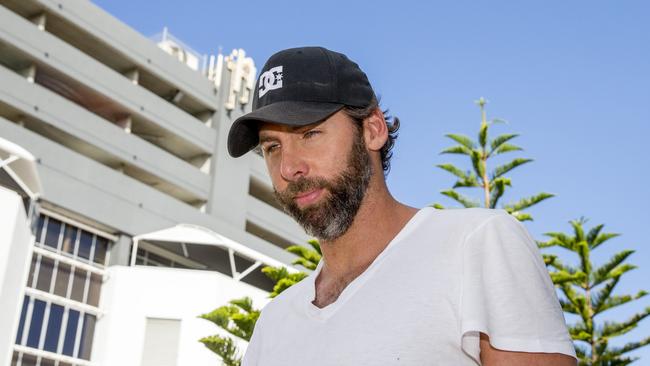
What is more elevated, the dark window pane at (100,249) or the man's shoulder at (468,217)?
the dark window pane at (100,249)

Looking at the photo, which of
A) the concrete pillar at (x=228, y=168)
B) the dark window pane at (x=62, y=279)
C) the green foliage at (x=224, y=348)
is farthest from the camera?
the concrete pillar at (x=228, y=168)

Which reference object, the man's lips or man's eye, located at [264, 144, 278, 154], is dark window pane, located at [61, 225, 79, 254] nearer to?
man's eye, located at [264, 144, 278, 154]

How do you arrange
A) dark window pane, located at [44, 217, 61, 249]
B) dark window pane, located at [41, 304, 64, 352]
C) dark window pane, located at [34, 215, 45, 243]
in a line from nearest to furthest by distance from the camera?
dark window pane, located at [41, 304, 64, 352] → dark window pane, located at [34, 215, 45, 243] → dark window pane, located at [44, 217, 61, 249]

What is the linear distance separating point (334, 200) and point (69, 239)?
1069 inches

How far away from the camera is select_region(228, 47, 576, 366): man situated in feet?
4.51

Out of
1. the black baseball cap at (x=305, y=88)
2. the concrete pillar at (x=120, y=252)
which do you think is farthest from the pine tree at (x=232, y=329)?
the black baseball cap at (x=305, y=88)

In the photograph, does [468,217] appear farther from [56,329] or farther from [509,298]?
[56,329]

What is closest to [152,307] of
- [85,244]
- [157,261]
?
[85,244]

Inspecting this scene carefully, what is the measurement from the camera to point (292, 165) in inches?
68.2

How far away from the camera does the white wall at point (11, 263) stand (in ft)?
67.7

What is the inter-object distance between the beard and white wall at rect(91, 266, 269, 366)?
2456cm

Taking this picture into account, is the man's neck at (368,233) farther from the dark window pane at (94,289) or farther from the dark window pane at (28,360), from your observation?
the dark window pane at (94,289)

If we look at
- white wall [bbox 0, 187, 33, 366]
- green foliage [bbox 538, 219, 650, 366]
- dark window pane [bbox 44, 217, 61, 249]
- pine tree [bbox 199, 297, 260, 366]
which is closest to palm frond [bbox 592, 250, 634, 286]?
green foliage [bbox 538, 219, 650, 366]

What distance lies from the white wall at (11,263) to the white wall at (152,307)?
3815mm
